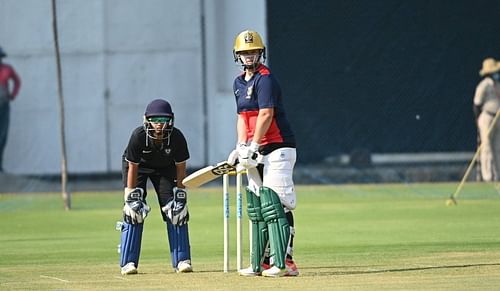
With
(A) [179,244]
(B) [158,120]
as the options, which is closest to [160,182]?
(A) [179,244]

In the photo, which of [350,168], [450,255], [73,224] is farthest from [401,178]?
[450,255]

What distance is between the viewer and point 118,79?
2795cm

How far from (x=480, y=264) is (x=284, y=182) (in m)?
2.03

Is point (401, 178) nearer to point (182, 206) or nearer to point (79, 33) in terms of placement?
point (79, 33)

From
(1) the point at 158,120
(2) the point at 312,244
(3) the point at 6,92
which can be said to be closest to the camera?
→ (1) the point at 158,120

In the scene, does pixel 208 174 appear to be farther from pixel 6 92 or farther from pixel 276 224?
pixel 6 92

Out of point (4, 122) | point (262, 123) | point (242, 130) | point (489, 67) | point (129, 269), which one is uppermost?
point (262, 123)

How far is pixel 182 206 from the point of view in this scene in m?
12.1

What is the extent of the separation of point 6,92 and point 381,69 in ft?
25.1

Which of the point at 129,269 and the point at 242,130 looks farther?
the point at 129,269

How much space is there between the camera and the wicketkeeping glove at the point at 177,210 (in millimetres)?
12047

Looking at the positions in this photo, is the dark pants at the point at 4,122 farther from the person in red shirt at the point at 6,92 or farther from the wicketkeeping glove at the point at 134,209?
the wicketkeeping glove at the point at 134,209

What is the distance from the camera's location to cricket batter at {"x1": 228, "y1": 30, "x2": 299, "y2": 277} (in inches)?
441

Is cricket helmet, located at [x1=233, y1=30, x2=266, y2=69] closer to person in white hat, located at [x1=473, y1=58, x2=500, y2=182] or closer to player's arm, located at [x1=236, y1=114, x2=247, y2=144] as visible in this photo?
player's arm, located at [x1=236, y1=114, x2=247, y2=144]
